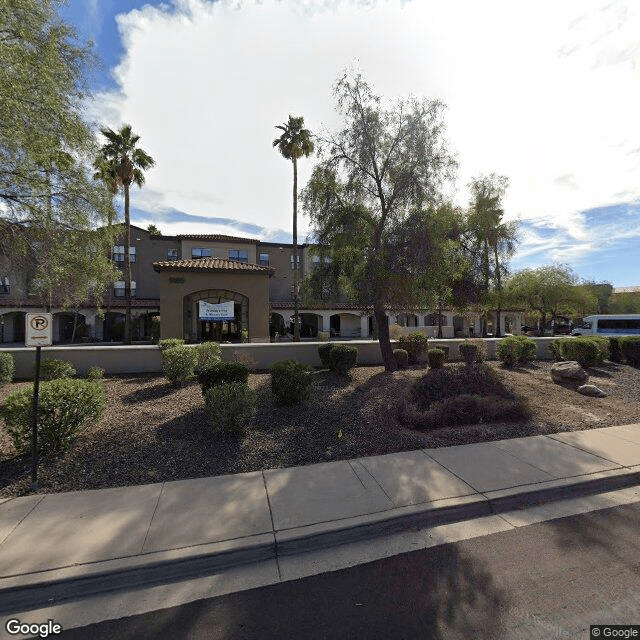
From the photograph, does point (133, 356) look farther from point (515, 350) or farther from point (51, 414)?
point (515, 350)

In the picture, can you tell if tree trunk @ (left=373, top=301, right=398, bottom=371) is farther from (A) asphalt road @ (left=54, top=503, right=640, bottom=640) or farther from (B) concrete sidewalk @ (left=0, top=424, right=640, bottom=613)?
(A) asphalt road @ (left=54, top=503, right=640, bottom=640)

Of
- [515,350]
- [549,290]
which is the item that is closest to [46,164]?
[515,350]

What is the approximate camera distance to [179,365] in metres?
9.36

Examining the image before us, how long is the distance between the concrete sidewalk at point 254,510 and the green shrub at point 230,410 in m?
1.24

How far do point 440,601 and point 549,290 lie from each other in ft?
138

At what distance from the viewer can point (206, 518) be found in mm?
3768

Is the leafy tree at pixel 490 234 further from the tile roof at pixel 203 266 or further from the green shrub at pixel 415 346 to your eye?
the tile roof at pixel 203 266

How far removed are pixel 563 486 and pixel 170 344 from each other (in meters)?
10.4

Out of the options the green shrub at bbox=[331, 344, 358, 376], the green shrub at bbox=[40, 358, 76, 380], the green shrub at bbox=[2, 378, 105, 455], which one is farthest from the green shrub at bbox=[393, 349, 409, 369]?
the green shrub at bbox=[40, 358, 76, 380]

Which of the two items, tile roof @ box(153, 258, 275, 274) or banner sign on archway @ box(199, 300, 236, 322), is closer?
tile roof @ box(153, 258, 275, 274)

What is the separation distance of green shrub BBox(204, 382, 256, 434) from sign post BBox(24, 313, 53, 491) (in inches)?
94.5

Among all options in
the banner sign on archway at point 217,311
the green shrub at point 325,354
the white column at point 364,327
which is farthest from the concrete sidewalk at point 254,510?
the white column at point 364,327

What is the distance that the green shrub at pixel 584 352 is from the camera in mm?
12242

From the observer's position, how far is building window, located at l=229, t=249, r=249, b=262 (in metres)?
35.3
